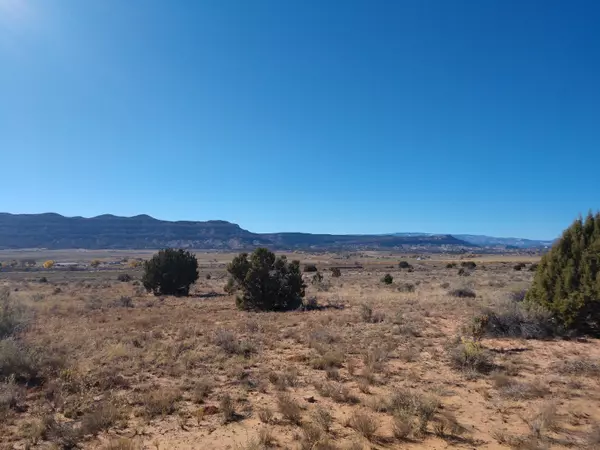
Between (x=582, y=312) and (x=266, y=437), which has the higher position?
(x=582, y=312)

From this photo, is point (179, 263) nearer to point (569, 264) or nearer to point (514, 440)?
point (569, 264)

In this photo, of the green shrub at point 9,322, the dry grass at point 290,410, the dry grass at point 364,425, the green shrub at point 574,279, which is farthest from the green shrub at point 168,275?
the dry grass at point 364,425

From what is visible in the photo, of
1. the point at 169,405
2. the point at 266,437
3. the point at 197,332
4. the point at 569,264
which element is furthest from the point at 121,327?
the point at 569,264

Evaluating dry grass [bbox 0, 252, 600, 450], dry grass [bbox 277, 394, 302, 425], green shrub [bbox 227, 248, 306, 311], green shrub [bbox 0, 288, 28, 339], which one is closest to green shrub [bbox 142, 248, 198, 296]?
green shrub [bbox 227, 248, 306, 311]

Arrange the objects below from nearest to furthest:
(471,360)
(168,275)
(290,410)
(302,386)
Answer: (290,410) → (302,386) → (471,360) → (168,275)

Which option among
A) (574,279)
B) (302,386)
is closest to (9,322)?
(302,386)

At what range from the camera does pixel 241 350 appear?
11680mm

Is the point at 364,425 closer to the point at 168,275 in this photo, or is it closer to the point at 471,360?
the point at 471,360

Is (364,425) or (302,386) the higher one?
(364,425)

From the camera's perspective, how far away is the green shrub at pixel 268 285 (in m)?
22.6

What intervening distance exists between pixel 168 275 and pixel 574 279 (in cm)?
2652

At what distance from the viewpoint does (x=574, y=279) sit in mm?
12539

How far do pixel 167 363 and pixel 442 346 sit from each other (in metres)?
7.84

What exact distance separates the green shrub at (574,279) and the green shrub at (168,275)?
81.4 feet
